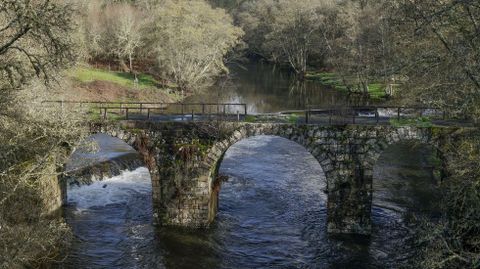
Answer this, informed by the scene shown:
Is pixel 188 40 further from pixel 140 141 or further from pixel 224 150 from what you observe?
pixel 224 150

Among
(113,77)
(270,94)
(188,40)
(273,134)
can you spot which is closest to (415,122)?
(273,134)

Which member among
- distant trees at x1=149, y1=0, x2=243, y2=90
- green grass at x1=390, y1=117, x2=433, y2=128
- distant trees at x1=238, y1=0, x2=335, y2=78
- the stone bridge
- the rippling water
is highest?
distant trees at x1=238, y1=0, x2=335, y2=78

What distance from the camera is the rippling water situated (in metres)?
23.2

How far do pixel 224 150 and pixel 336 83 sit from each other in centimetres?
5202

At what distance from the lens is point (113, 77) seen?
208 feet

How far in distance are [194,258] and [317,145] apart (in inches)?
328

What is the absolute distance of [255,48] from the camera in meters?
110

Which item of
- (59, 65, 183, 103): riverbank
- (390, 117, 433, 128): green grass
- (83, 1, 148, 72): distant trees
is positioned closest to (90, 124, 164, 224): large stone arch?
(390, 117, 433, 128): green grass

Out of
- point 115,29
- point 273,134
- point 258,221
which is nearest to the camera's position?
point 273,134

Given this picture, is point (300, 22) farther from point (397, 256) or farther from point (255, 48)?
point (397, 256)

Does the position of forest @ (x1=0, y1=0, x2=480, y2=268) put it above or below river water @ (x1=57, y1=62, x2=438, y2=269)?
above

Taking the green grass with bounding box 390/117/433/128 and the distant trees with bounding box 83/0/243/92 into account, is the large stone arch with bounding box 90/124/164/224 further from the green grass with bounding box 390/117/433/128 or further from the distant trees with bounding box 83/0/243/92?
the distant trees with bounding box 83/0/243/92

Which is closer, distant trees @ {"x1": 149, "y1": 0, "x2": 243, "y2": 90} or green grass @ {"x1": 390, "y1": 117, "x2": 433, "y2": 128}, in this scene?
green grass @ {"x1": 390, "y1": 117, "x2": 433, "y2": 128}

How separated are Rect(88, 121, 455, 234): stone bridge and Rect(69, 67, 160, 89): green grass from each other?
110 ft
